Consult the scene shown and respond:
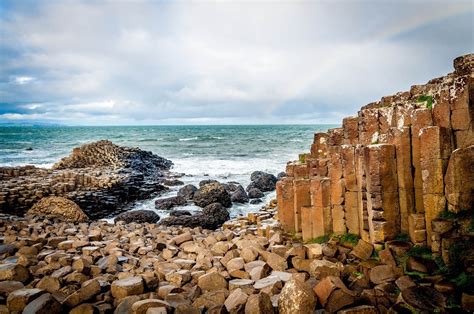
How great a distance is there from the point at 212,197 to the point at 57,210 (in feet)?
20.7

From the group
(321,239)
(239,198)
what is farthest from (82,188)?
(321,239)

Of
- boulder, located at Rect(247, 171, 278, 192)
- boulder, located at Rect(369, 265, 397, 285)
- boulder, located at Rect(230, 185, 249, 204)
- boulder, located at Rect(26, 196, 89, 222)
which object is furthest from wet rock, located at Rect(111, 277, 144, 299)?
boulder, located at Rect(247, 171, 278, 192)

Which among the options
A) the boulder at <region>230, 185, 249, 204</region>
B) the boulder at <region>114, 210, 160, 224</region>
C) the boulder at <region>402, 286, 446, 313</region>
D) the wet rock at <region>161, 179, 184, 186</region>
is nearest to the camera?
the boulder at <region>402, 286, 446, 313</region>

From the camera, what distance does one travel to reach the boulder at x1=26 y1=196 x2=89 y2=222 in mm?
12089

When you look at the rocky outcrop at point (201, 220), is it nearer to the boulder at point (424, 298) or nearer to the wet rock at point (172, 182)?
the wet rock at point (172, 182)

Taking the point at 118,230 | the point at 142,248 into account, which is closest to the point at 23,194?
the point at 118,230

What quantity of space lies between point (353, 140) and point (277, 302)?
3852 mm

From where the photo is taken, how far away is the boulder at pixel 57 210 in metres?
12.1

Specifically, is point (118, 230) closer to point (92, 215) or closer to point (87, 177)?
point (92, 215)

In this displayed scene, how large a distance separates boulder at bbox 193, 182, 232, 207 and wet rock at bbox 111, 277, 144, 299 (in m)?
9.87

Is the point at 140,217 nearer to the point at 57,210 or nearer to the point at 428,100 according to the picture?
the point at 57,210

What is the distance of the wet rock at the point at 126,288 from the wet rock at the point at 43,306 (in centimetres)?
70

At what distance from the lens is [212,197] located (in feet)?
48.6

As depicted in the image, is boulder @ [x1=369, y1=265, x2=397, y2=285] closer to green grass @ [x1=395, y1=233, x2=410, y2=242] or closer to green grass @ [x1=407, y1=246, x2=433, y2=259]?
green grass @ [x1=407, y1=246, x2=433, y2=259]
